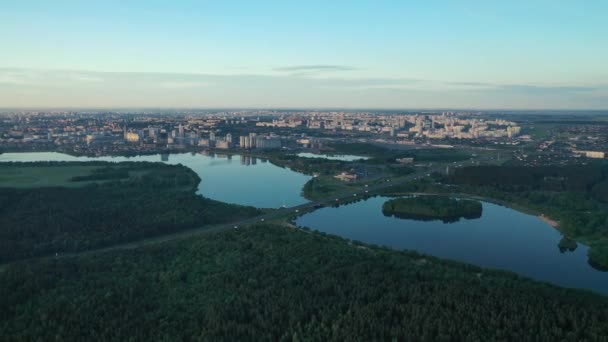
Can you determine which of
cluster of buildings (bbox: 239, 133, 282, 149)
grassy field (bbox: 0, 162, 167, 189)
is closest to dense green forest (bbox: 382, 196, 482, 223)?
grassy field (bbox: 0, 162, 167, 189)

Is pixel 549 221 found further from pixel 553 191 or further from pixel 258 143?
pixel 258 143

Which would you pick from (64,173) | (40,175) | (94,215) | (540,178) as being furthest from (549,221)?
(40,175)

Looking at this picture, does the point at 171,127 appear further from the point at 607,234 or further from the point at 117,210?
the point at 607,234

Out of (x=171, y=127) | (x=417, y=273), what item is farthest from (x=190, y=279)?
(x=171, y=127)

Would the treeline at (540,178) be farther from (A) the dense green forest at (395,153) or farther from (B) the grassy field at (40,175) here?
(B) the grassy field at (40,175)

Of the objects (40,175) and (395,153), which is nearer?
(40,175)

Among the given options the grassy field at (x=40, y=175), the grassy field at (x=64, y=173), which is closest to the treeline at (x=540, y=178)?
the grassy field at (x=64, y=173)
